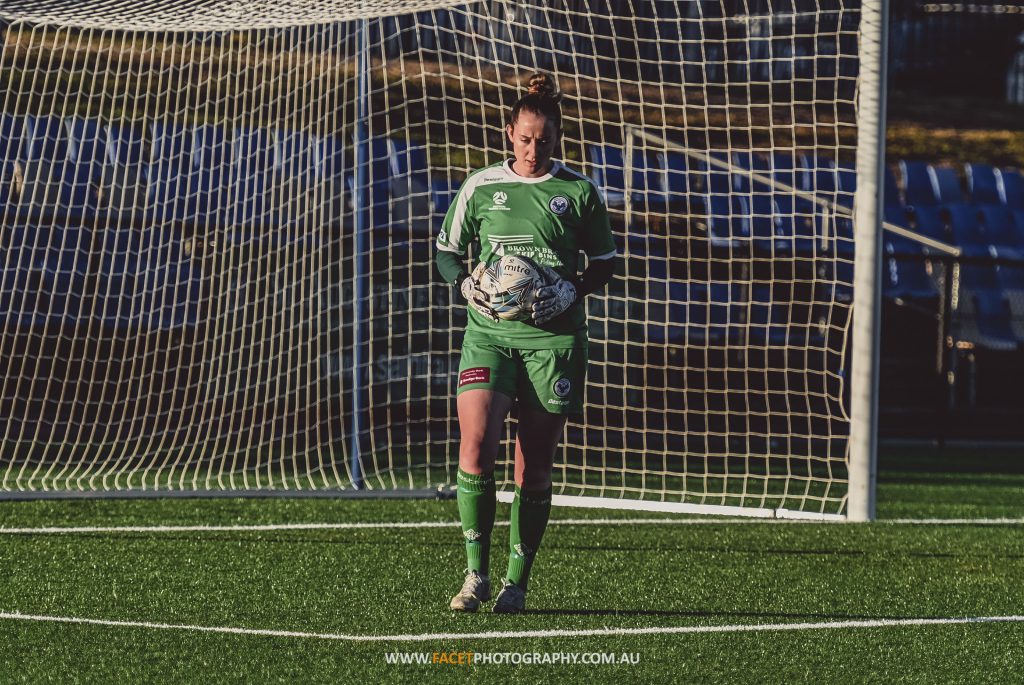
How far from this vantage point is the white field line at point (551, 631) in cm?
424

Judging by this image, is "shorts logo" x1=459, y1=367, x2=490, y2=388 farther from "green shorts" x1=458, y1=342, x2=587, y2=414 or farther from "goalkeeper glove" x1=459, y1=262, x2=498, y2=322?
"goalkeeper glove" x1=459, y1=262, x2=498, y2=322

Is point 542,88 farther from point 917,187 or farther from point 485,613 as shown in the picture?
point 917,187

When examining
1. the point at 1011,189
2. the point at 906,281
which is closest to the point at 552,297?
the point at 906,281

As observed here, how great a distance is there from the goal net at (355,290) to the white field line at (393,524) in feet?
0.86

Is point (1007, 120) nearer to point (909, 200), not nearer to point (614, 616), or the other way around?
point (909, 200)

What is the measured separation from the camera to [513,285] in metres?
4.37

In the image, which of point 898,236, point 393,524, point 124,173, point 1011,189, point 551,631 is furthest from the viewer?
point 1011,189

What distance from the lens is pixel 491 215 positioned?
4566mm

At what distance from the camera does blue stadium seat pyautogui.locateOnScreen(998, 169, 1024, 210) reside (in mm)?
16781

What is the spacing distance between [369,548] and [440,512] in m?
1.18

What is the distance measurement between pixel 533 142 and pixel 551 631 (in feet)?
5.14

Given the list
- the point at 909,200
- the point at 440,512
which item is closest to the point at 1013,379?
the point at 909,200

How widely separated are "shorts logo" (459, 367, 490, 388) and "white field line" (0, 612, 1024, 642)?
814 mm

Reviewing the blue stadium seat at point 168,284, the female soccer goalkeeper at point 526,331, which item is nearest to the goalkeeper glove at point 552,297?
the female soccer goalkeeper at point 526,331
